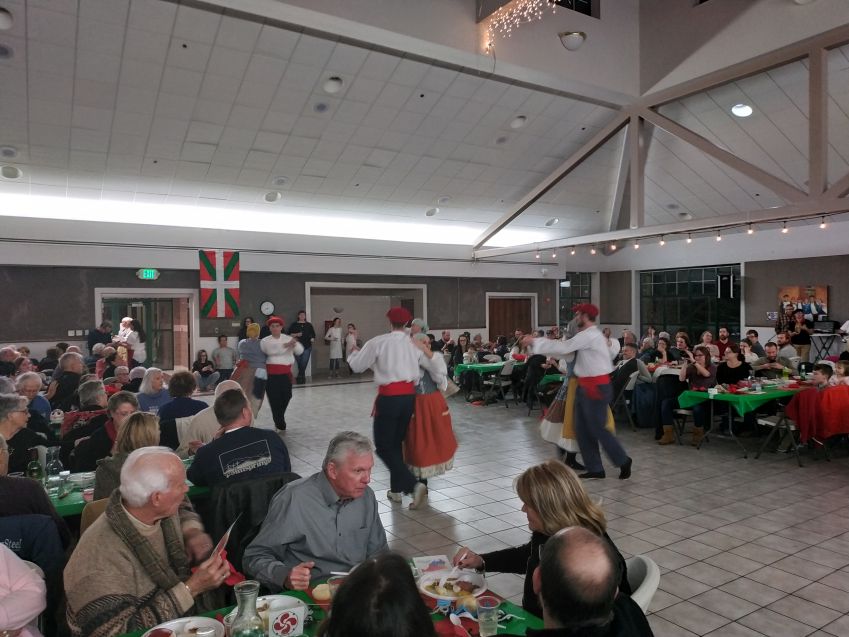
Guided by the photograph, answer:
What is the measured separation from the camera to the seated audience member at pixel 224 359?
12.4m

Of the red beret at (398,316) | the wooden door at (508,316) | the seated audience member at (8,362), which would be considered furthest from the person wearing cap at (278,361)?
the wooden door at (508,316)

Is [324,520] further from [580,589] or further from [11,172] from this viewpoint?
[11,172]

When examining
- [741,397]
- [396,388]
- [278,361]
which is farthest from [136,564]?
[278,361]

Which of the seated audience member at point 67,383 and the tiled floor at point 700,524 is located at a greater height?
the seated audience member at point 67,383

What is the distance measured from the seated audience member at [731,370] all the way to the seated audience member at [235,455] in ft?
19.4

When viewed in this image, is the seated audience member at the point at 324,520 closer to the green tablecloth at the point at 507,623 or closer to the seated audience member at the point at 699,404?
the green tablecloth at the point at 507,623

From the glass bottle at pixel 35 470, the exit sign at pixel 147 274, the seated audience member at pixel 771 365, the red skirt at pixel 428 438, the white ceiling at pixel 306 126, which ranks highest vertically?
the white ceiling at pixel 306 126

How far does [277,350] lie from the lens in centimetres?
815

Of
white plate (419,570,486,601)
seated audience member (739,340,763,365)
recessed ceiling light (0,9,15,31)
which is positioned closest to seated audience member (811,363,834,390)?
seated audience member (739,340,763,365)

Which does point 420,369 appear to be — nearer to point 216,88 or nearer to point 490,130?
point 216,88

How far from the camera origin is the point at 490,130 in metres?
10.2

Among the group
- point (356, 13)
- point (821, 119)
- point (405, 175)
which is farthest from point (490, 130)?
point (821, 119)

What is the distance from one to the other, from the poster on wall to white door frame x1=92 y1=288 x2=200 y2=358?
514 inches

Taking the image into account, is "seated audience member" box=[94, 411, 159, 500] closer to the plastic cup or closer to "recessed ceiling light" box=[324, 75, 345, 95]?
the plastic cup
